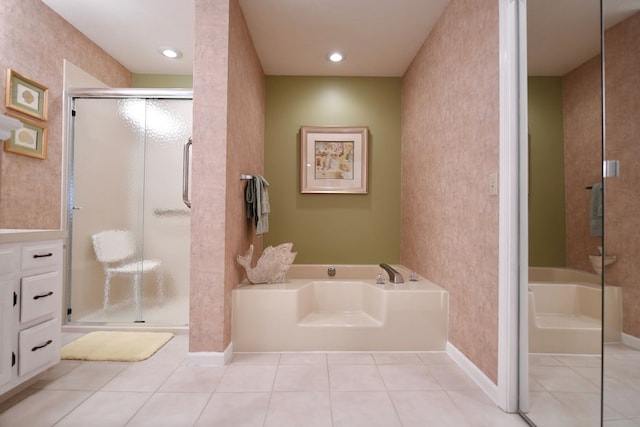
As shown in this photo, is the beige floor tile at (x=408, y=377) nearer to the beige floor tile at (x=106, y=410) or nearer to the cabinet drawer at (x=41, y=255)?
the beige floor tile at (x=106, y=410)

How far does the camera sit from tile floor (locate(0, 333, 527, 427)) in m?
1.39

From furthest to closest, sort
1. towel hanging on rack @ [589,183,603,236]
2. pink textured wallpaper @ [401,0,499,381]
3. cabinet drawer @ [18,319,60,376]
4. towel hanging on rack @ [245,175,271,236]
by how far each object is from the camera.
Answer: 1. towel hanging on rack @ [245,175,271,236]
2. pink textured wallpaper @ [401,0,499,381]
3. cabinet drawer @ [18,319,60,376]
4. towel hanging on rack @ [589,183,603,236]

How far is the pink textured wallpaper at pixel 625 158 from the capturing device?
3.12 feet

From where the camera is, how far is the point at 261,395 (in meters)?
1.58

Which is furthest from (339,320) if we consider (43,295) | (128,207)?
(128,207)

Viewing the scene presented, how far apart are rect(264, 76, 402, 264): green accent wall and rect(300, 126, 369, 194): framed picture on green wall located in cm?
8

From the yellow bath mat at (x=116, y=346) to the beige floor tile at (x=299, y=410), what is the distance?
105 centimetres

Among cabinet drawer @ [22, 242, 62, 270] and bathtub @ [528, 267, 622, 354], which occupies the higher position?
cabinet drawer @ [22, 242, 62, 270]

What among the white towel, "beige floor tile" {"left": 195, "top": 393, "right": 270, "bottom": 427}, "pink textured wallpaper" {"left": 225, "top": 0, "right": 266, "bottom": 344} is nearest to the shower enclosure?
"pink textured wallpaper" {"left": 225, "top": 0, "right": 266, "bottom": 344}

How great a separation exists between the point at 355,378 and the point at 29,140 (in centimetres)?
274

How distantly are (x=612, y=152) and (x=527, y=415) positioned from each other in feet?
3.90

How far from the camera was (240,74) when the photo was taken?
7.39ft

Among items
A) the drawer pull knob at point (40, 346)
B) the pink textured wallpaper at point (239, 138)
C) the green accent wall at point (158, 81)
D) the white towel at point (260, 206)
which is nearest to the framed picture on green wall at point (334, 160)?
the pink textured wallpaper at point (239, 138)

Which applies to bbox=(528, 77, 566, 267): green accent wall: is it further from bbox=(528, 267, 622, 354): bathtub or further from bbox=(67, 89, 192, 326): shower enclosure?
bbox=(67, 89, 192, 326): shower enclosure
